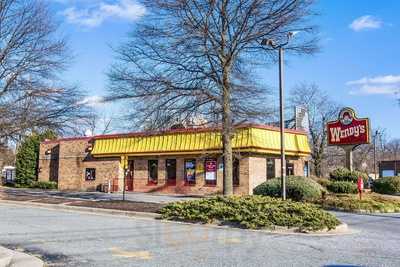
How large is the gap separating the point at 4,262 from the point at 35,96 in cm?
2008

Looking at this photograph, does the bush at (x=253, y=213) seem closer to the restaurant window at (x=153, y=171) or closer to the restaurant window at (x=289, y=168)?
the restaurant window at (x=289, y=168)

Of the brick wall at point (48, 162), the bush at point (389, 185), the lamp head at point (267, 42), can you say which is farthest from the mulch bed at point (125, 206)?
the brick wall at point (48, 162)

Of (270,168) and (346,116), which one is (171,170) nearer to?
(270,168)

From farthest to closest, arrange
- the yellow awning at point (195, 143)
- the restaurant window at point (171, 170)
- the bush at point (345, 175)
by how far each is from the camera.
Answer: the restaurant window at point (171, 170), the bush at point (345, 175), the yellow awning at point (195, 143)

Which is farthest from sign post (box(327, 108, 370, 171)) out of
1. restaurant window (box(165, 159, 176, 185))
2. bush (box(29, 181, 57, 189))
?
bush (box(29, 181, 57, 189))

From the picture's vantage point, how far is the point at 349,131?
3531cm

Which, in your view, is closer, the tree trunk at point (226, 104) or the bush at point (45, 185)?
the tree trunk at point (226, 104)

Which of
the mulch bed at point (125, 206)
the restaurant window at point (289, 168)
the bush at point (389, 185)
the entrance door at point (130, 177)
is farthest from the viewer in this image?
the entrance door at point (130, 177)

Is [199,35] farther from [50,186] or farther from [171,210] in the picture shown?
[50,186]

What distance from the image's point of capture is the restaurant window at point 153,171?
3762cm

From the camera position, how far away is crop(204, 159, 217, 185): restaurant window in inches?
1349

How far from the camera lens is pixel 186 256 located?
10.2m

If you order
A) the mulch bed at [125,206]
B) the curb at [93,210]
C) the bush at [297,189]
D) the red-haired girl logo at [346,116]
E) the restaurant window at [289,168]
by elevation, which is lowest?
the curb at [93,210]

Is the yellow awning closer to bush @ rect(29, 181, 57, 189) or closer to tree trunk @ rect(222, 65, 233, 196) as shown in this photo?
bush @ rect(29, 181, 57, 189)
